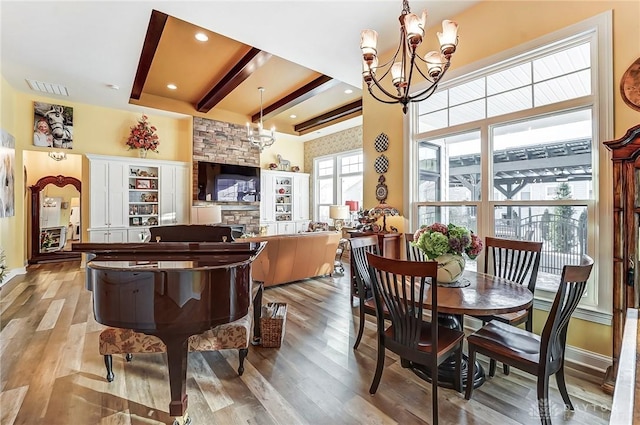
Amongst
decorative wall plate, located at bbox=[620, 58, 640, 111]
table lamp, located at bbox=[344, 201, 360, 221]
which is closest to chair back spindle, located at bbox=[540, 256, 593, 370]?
decorative wall plate, located at bbox=[620, 58, 640, 111]

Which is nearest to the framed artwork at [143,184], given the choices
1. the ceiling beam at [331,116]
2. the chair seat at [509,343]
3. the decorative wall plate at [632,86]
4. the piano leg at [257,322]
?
the ceiling beam at [331,116]

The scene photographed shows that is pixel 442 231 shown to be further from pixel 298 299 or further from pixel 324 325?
pixel 298 299

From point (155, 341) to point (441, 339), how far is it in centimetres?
208

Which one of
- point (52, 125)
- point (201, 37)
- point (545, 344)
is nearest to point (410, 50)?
point (545, 344)

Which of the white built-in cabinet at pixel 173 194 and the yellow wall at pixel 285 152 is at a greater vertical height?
the yellow wall at pixel 285 152

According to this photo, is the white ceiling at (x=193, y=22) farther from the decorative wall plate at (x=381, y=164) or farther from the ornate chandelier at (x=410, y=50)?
the decorative wall plate at (x=381, y=164)

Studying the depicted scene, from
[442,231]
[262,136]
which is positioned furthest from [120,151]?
[442,231]

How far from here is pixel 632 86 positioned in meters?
2.19

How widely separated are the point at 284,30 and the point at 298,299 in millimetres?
3519

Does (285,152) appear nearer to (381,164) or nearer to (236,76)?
(236,76)

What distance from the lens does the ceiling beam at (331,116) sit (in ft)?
21.4

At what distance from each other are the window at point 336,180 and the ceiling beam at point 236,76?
3.62m

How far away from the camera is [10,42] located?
3678mm

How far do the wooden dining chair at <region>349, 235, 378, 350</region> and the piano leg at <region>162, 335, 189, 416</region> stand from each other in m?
1.40
